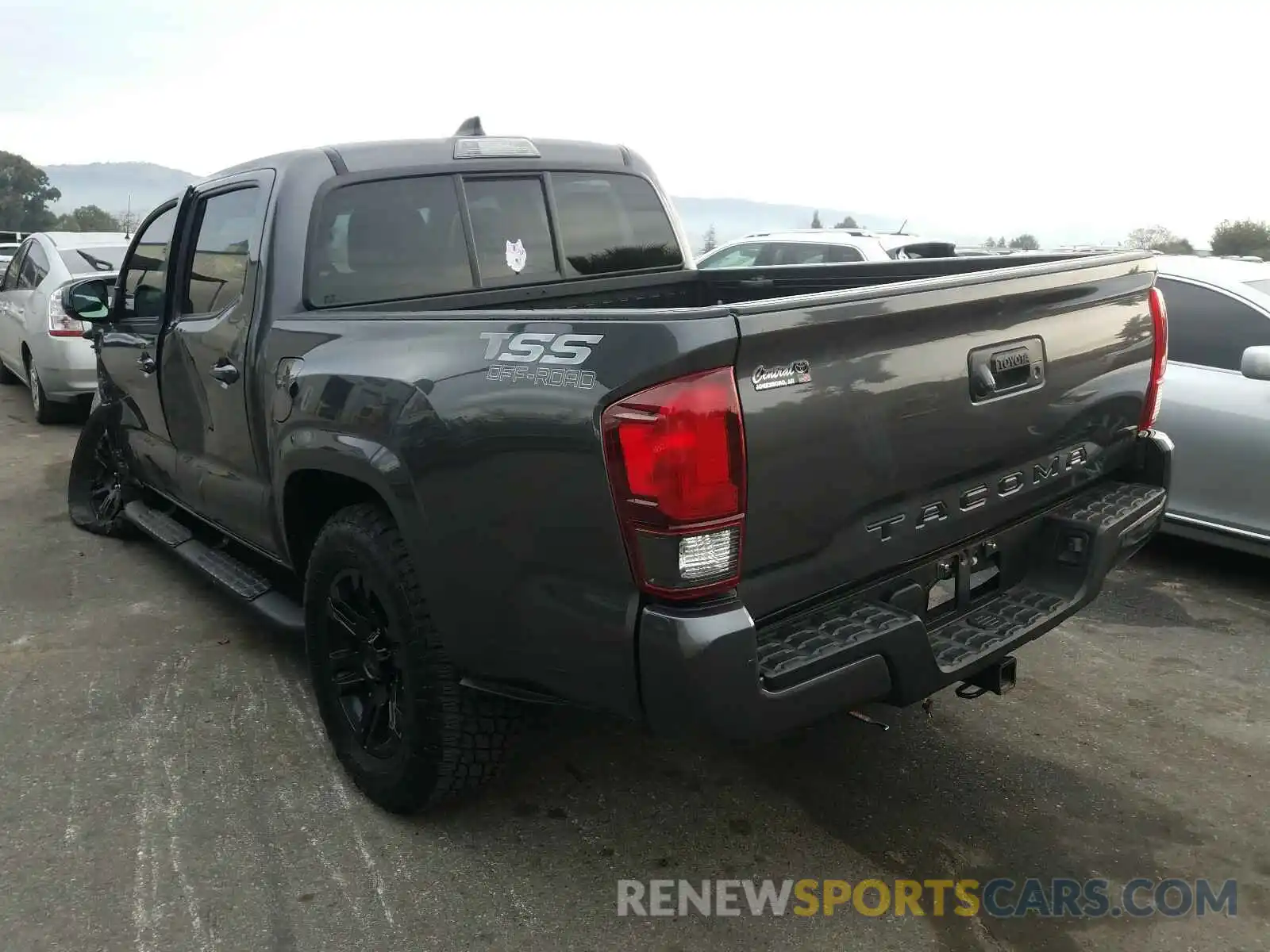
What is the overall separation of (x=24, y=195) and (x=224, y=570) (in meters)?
96.6

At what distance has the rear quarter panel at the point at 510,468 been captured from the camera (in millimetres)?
2137

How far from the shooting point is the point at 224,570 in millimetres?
4176

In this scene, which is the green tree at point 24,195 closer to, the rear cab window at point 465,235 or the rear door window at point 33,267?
the rear door window at point 33,267

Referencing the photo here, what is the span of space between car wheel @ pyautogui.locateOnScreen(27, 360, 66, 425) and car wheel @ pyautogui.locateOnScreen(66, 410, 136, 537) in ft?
11.5

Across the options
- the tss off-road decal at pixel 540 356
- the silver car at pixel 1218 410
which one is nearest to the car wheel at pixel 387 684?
the tss off-road decal at pixel 540 356

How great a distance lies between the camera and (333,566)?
9.95 ft

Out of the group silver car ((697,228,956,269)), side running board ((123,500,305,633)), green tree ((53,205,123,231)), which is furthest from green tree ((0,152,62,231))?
side running board ((123,500,305,633))

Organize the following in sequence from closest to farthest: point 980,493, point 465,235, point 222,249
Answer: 1. point 980,493
2. point 465,235
3. point 222,249

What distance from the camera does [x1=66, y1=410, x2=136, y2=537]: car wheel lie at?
18.1ft

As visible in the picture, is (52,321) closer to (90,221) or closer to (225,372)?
(225,372)

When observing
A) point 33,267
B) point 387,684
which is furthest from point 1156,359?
point 33,267

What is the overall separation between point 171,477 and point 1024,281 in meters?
3.69

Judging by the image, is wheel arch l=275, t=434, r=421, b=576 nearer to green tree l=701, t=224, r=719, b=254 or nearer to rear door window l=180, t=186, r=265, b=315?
rear door window l=180, t=186, r=265, b=315

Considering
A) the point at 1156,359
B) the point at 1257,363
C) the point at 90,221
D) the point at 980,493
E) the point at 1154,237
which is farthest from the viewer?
the point at 90,221
